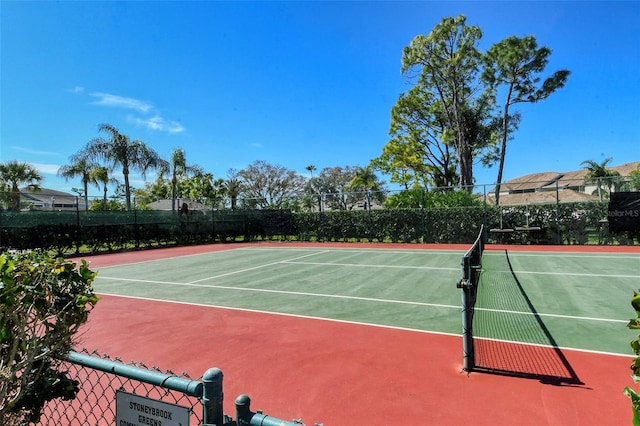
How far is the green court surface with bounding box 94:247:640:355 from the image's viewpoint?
574 cm

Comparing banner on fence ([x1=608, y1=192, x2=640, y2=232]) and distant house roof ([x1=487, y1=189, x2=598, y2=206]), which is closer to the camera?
banner on fence ([x1=608, y1=192, x2=640, y2=232])

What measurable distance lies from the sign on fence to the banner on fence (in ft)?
66.9

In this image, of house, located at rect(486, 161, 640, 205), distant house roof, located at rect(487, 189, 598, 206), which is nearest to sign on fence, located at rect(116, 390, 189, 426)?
house, located at rect(486, 161, 640, 205)

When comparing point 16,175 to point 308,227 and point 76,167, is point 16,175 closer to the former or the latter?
point 76,167

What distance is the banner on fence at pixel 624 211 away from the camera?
16.2 meters

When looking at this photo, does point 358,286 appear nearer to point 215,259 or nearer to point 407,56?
point 215,259

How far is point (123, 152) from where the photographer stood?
2877 centimetres

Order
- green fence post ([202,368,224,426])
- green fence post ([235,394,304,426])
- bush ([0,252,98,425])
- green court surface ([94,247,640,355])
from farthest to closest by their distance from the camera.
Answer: green court surface ([94,247,640,355]) < bush ([0,252,98,425]) < green fence post ([202,368,224,426]) < green fence post ([235,394,304,426])

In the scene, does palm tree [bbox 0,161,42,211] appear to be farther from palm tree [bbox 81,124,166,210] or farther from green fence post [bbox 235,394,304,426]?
green fence post [bbox 235,394,304,426]

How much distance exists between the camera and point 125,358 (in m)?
4.84

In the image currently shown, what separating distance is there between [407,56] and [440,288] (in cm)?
2669

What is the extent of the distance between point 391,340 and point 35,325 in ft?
14.1

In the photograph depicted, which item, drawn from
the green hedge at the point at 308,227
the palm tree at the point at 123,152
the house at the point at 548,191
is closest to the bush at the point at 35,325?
the green hedge at the point at 308,227

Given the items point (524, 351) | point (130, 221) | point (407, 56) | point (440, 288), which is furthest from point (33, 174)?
point (524, 351)
